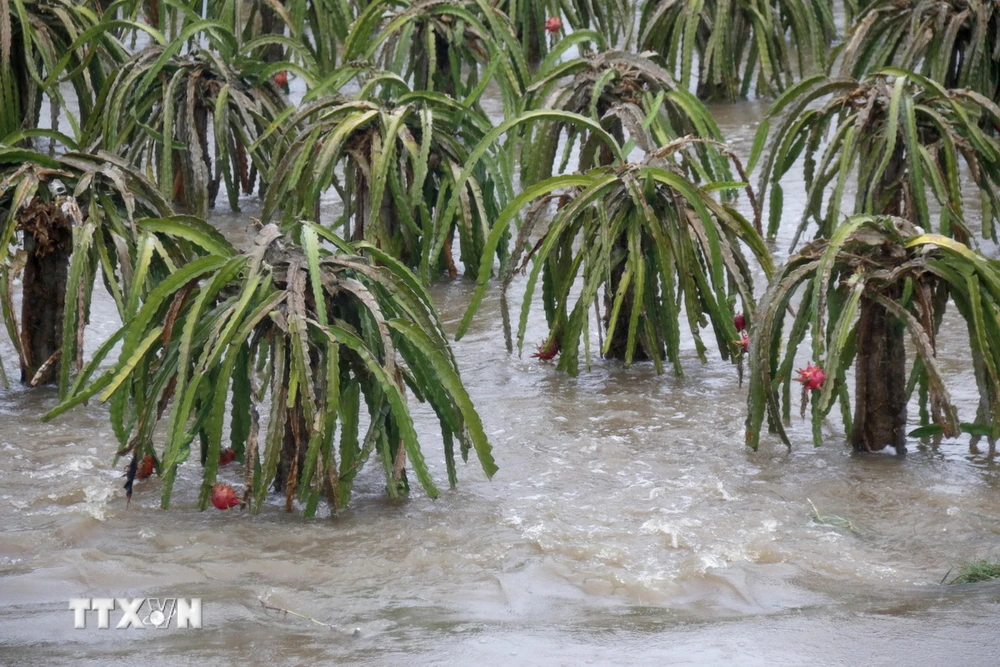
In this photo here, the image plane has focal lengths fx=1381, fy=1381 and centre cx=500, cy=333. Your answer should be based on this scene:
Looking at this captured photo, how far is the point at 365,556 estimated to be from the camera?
3.32 m

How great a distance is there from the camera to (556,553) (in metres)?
3.31

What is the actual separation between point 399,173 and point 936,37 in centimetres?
221

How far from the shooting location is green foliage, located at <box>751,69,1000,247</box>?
14.4ft

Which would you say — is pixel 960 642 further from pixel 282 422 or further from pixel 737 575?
pixel 282 422

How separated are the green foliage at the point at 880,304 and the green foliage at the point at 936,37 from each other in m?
1.80

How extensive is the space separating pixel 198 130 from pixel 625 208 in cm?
251

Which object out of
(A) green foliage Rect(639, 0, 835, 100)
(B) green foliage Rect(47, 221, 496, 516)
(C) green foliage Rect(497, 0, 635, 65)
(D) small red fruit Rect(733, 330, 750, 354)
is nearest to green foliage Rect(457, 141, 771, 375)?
(D) small red fruit Rect(733, 330, 750, 354)

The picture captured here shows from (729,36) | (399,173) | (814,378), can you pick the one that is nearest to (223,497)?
(814,378)

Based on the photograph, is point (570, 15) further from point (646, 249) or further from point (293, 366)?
point (293, 366)

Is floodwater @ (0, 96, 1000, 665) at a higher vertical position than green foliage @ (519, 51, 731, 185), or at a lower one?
lower

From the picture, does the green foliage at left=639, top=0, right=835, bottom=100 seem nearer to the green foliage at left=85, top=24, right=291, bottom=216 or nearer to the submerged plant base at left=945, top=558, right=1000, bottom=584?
the green foliage at left=85, top=24, right=291, bottom=216

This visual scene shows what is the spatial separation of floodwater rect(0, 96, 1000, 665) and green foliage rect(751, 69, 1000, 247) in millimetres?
658

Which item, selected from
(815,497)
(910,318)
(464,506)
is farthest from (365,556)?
(910,318)

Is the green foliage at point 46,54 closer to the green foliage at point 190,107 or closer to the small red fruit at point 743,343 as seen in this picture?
the green foliage at point 190,107
